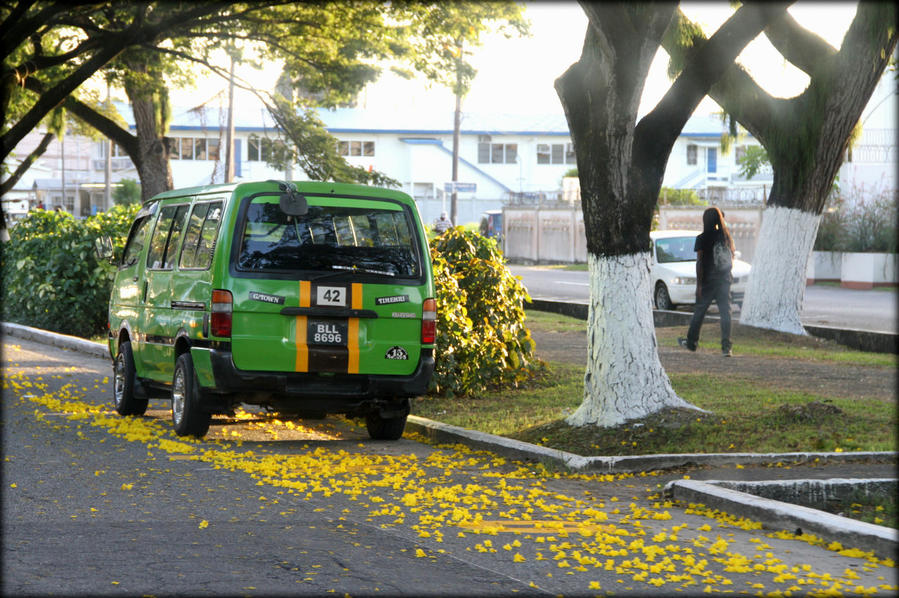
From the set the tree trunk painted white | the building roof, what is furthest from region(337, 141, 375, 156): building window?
the tree trunk painted white

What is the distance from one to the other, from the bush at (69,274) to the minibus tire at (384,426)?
9820mm

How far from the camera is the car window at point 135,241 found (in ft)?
39.3

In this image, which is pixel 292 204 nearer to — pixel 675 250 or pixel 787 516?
pixel 787 516

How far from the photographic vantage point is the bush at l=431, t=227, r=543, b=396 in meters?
12.3

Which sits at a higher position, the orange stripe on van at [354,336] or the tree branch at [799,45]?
the tree branch at [799,45]

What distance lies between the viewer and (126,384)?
11.5 m

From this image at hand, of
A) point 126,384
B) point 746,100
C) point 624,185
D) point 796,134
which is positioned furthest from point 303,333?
point 746,100

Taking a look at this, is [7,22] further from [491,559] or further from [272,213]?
[491,559]

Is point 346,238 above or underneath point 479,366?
above

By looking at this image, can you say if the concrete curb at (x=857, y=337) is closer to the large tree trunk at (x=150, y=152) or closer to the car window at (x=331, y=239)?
the car window at (x=331, y=239)

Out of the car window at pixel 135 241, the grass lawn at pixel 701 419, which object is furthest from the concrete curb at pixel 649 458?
the car window at pixel 135 241

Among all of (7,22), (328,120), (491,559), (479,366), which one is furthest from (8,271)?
(328,120)

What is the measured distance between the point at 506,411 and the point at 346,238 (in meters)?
2.78

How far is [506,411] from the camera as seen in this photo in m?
11.6
